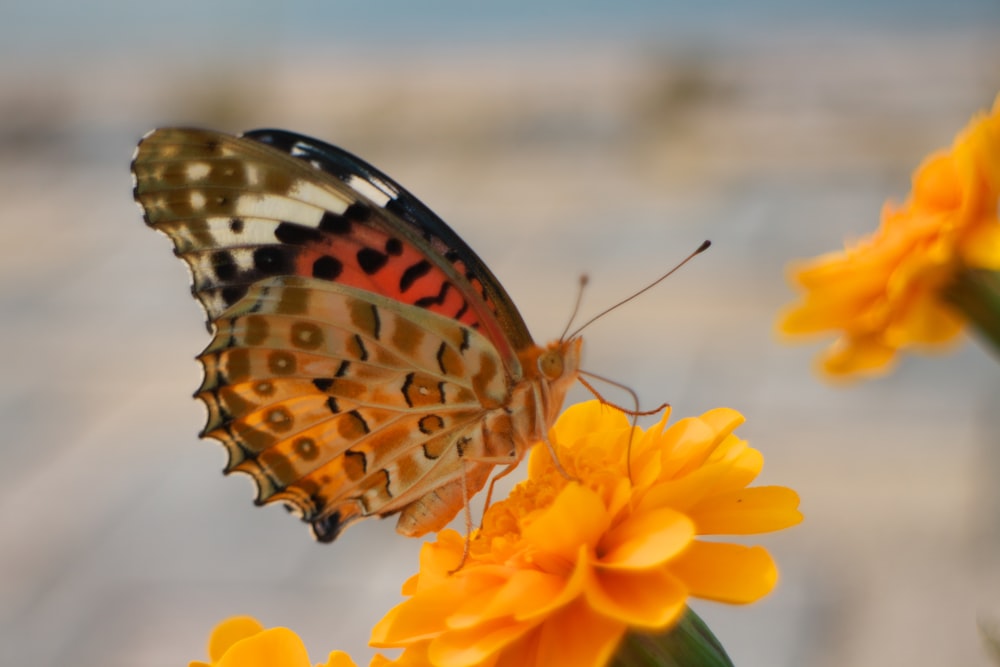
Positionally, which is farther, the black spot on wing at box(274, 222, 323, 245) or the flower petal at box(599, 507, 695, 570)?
the black spot on wing at box(274, 222, 323, 245)

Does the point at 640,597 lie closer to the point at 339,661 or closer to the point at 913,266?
the point at 339,661

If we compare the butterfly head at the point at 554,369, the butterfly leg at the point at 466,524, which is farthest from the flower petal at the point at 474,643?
the butterfly head at the point at 554,369

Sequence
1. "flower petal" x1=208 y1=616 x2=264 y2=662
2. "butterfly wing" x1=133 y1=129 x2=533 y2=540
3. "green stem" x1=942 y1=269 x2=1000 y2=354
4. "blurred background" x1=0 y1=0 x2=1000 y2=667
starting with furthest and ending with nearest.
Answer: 1. "blurred background" x1=0 y1=0 x2=1000 y2=667
2. "butterfly wing" x1=133 y1=129 x2=533 y2=540
3. "green stem" x1=942 y1=269 x2=1000 y2=354
4. "flower petal" x1=208 y1=616 x2=264 y2=662

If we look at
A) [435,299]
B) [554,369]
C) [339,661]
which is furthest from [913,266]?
[339,661]

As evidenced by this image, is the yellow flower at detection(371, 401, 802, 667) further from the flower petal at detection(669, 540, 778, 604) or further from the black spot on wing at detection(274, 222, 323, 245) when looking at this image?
the black spot on wing at detection(274, 222, 323, 245)

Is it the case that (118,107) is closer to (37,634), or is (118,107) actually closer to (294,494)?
(37,634)

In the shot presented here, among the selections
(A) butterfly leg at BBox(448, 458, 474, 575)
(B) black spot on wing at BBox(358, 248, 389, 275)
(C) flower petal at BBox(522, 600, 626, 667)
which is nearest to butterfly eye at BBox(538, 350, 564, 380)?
(A) butterfly leg at BBox(448, 458, 474, 575)
